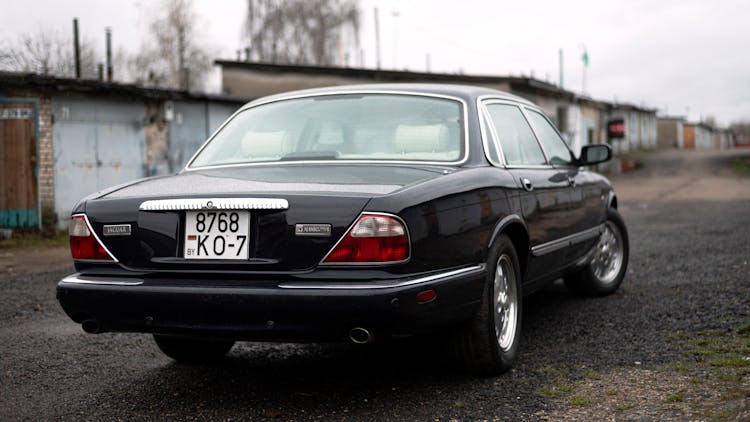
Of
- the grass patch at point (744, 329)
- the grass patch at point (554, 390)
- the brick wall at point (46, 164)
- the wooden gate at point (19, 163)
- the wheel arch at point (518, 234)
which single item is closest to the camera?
the grass patch at point (554, 390)

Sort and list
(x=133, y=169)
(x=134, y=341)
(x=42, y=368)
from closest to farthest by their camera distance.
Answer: (x=42, y=368) → (x=134, y=341) → (x=133, y=169)

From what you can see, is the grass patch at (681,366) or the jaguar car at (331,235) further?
the grass patch at (681,366)

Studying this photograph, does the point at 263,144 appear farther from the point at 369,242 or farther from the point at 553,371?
the point at 553,371

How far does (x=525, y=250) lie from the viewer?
464 centimetres

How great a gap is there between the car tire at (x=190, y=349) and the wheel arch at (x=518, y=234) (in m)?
1.69

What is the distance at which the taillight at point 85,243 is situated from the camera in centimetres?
382

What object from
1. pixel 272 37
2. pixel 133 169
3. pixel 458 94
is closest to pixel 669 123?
pixel 272 37

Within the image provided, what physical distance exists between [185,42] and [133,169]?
28849 millimetres

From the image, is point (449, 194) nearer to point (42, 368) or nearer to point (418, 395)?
Answer: point (418, 395)

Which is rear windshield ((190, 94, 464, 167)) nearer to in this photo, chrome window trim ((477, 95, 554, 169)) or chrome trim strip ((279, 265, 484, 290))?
chrome window trim ((477, 95, 554, 169))

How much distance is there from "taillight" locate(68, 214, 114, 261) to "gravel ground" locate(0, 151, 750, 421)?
2.38ft

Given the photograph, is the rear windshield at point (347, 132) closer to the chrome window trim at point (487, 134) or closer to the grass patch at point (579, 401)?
the chrome window trim at point (487, 134)

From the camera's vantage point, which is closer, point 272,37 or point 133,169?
point 133,169

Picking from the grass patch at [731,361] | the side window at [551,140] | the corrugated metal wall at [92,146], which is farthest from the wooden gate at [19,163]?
the grass patch at [731,361]
